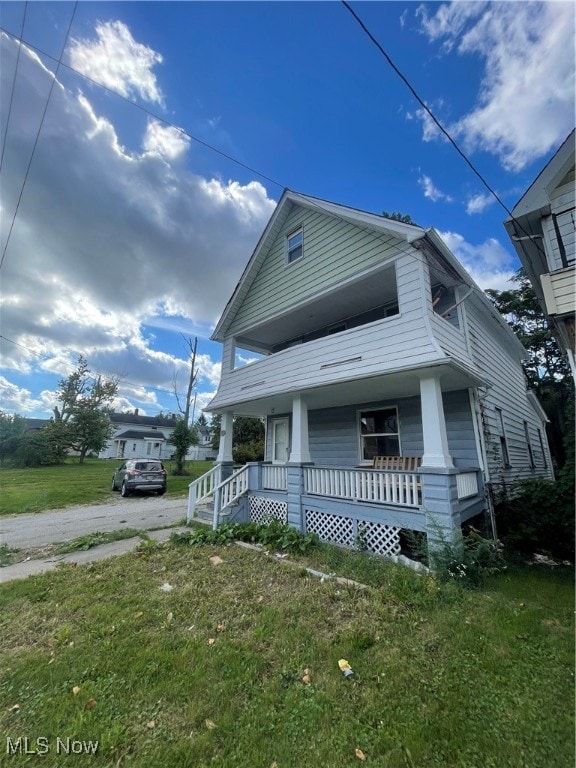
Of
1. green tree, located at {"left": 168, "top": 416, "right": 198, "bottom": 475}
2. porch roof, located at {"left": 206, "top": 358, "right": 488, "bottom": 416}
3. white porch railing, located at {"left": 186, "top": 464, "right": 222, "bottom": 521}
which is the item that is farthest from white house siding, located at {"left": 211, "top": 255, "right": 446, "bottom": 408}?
green tree, located at {"left": 168, "top": 416, "right": 198, "bottom": 475}

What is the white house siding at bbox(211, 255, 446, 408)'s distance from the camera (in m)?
6.01

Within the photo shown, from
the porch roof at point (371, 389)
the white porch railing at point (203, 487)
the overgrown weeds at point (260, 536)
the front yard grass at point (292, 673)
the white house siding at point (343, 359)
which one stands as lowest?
the front yard grass at point (292, 673)

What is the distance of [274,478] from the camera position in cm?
857

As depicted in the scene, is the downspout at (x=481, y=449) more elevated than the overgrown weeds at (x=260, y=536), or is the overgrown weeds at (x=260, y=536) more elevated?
the downspout at (x=481, y=449)

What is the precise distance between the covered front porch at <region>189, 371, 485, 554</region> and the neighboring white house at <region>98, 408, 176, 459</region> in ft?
118

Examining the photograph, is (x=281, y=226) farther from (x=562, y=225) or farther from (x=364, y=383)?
(x=562, y=225)

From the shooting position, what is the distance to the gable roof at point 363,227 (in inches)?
255

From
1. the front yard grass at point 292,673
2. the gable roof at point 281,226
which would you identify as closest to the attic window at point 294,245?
the gable roof at point 281,226

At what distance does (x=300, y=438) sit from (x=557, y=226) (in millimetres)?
6792

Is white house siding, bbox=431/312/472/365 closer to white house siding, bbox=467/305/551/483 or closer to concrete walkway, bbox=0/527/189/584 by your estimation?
white house siding, bbox=467/305/551/483

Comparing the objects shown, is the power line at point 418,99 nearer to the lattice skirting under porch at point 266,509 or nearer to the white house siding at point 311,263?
the white house siding at point 311,263

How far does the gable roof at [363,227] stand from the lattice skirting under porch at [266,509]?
5.72m

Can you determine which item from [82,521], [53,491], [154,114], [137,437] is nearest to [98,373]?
[137,437]

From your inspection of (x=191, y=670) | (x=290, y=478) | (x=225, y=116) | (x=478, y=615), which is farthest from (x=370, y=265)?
(x=191, y=670)
